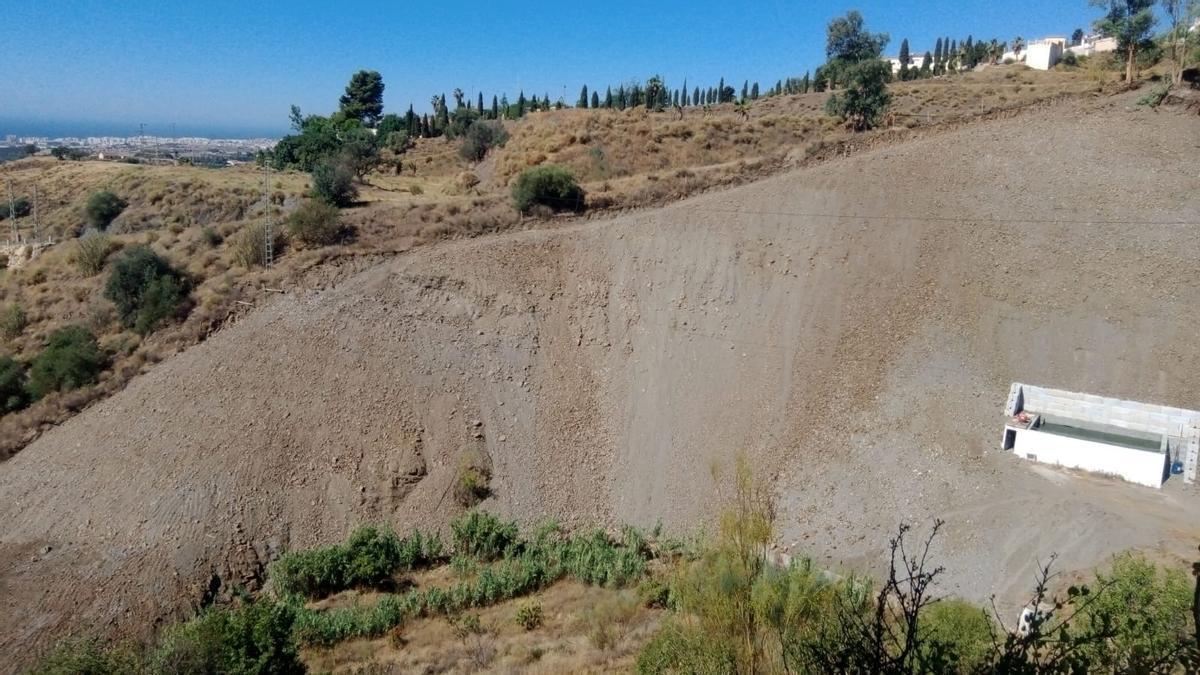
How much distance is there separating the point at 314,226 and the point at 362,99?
51.6m

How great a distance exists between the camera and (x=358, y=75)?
220ft

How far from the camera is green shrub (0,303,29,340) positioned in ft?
70.3

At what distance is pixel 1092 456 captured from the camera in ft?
46.6

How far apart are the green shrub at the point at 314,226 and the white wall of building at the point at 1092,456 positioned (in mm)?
18221

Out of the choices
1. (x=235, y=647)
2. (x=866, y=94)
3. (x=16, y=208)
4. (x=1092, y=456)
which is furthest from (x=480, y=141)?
(x=235, y=647)

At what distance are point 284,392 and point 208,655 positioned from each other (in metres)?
8.52

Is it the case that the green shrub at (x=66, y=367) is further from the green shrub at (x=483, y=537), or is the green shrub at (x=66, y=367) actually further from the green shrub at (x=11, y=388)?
the green shrub at (x=483, y=537)

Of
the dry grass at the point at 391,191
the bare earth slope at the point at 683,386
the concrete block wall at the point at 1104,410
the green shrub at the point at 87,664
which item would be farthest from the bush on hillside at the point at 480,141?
the green shrub at the point at 87,664

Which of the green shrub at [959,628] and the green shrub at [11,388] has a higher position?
the green shrub at [959,628]

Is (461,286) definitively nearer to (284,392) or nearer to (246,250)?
(284,392)

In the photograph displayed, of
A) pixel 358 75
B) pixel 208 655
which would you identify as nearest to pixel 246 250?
pixel 208 655

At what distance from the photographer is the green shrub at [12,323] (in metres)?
21.4

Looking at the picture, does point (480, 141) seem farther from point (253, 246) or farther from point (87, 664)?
point (87, 664)

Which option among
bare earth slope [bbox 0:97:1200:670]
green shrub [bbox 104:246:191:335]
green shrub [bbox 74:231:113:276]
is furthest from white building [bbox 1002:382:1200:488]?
green shrub [bbox 74:231:113:276]
